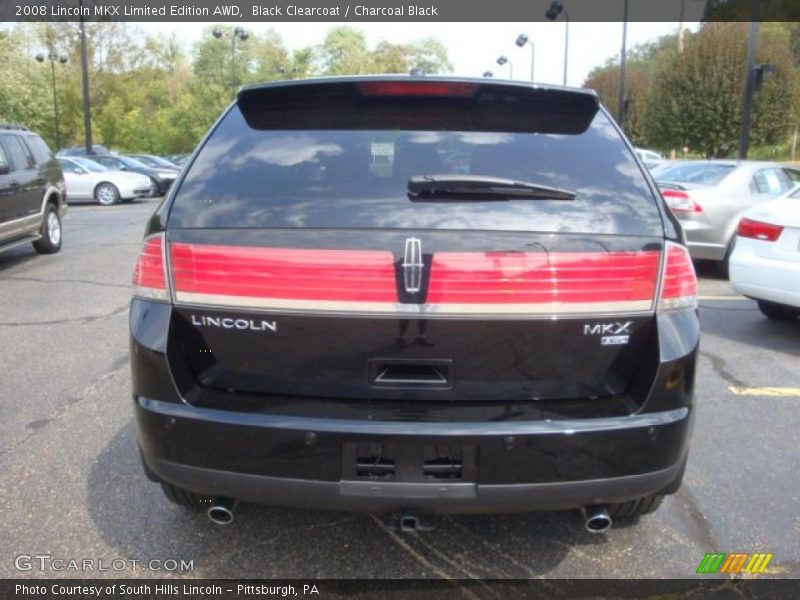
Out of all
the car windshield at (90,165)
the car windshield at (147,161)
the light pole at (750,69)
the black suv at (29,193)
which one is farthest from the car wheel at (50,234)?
the car windshield at (147,161)

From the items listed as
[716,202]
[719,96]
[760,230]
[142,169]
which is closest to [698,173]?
[716,202]

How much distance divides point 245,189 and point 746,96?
1635 cm

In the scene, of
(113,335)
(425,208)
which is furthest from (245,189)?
(113,335)

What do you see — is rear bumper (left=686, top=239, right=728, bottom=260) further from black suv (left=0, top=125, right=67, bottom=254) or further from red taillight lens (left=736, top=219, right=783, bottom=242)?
black suv (left=0, top=125, right=67, bottom=254)

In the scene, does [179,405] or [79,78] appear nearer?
[179,405]

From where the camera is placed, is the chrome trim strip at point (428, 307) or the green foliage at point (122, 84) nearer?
the chrome trim strip at point (428, 307)

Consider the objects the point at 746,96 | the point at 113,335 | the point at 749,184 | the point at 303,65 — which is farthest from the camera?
the point at 303,65

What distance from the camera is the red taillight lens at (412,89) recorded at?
2.45m

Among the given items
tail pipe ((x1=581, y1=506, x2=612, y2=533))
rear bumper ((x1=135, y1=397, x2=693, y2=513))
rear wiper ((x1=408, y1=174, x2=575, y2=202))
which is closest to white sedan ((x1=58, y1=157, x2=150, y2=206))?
rear bumper ((x1=135, y1=397, x2=693, y2=513))

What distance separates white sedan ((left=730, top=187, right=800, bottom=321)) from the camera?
18.1ft

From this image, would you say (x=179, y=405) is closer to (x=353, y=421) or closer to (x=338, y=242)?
(x=353, y=421)

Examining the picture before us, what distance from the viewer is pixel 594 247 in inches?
83.9

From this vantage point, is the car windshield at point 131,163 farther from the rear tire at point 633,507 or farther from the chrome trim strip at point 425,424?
the rear tire at point 633,507

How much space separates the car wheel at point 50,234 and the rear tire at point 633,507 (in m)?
9.50
